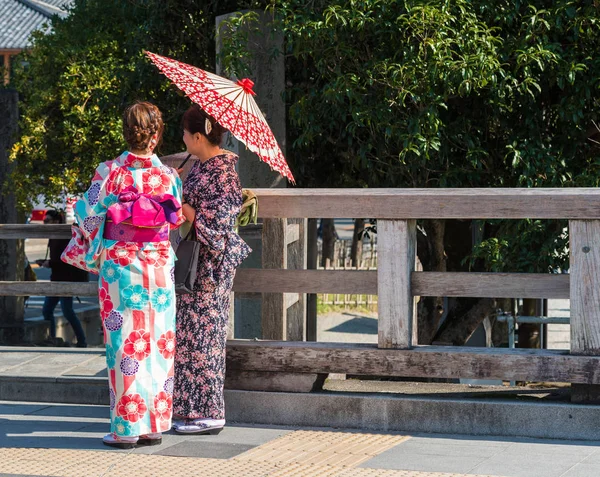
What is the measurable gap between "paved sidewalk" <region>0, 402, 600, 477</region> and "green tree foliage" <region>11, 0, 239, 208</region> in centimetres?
444

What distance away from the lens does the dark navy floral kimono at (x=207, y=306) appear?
201 inches

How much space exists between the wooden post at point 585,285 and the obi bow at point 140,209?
79.2 inches

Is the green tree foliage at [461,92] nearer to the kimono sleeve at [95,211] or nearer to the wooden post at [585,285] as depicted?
the wooden post at [585,285]

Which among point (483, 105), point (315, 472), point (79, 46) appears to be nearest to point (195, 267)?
point (315, 472)

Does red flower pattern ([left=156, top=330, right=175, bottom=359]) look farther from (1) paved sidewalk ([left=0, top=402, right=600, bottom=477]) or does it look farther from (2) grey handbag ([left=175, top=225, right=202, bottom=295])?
(1) paved sidewalk ([left=0, top=402, right=600, bottom=477])

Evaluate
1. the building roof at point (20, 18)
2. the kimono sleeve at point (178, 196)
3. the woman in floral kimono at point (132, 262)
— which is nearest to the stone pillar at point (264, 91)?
the kimono sleeve at point (178, 196)

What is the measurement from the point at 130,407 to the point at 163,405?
174 millimetres

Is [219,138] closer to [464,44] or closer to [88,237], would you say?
[88,237]

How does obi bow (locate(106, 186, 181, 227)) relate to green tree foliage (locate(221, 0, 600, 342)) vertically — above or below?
below

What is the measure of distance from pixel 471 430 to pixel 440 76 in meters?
2.45

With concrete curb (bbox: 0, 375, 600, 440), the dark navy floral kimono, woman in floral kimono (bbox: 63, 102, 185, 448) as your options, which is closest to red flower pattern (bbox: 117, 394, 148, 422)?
woman in floral kimono (bbox: 63, 102, 185, 448)

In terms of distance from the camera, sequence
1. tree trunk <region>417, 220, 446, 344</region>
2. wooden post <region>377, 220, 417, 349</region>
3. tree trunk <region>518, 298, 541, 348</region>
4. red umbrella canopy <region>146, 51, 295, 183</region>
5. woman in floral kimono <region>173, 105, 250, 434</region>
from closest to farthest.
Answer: red umbrella canopy <region>146, 51, 295, 183</region>
woman in floral kimono <region>173, 105, 250, 434</region>
wooden post <region>377, 220, 417, 349</region>
tree trunk <region>417, 220, 446, 344</region>
tree trunk <region>518, 298, 541, 348</region>

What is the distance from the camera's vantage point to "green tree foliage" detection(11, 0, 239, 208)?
905 centimetres

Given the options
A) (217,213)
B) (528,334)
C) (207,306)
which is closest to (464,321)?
(528,334)
